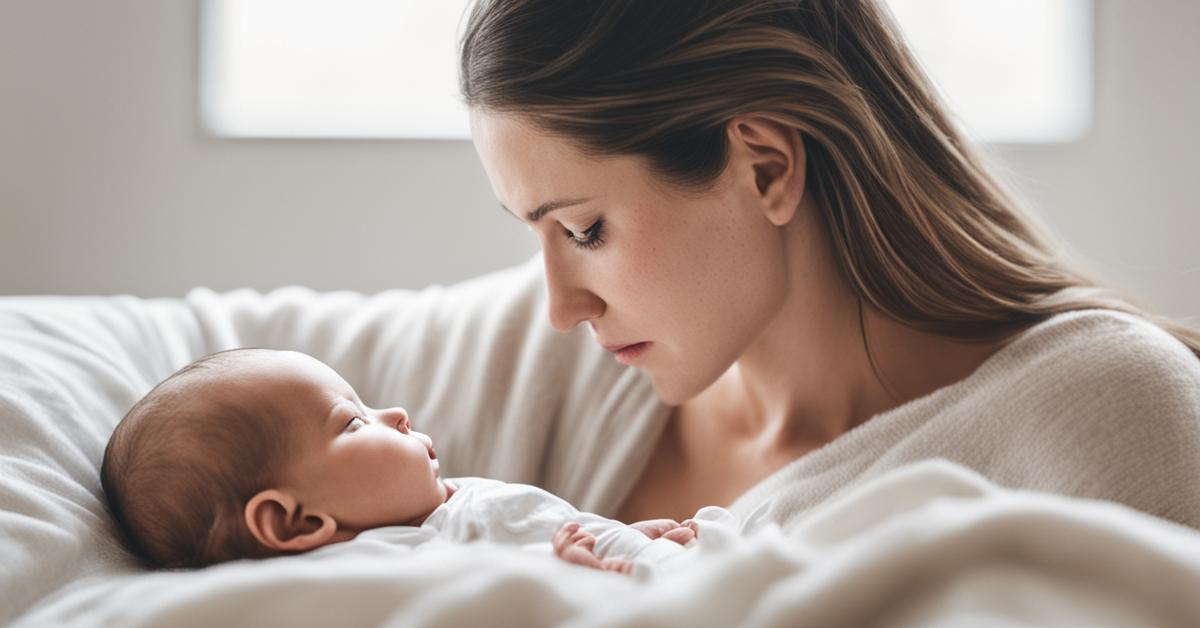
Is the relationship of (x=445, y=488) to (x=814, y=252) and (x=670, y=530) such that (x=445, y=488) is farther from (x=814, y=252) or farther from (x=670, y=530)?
(x=814, y=252)

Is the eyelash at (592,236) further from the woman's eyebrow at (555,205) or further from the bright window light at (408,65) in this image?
the bright window light at (408,65)

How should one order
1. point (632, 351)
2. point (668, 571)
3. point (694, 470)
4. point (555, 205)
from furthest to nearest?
point (694, 470), point (632, 351), point (555, 205), point (668, 571)

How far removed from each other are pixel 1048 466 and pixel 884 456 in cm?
20

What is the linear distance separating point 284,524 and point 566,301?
0.45 metres

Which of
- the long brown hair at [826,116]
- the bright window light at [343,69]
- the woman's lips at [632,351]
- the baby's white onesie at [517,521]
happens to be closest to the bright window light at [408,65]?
the bright window light at [343,69]

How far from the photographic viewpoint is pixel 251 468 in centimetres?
132

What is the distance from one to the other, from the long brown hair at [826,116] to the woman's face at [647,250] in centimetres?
3

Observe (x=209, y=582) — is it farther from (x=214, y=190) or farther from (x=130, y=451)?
(x=214, y=190)

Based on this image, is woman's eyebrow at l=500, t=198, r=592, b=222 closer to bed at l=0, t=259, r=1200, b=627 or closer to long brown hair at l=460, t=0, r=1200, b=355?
long brown hair at l=460, t=0, r=1200, b=355

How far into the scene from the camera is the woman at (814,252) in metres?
1.40

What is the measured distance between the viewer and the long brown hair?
141cm

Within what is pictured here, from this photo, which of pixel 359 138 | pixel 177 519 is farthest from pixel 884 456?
pixel 359 138

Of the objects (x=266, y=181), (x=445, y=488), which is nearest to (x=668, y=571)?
(x=445, y=488)

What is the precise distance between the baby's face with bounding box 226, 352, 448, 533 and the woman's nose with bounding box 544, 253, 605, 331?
25 cm
